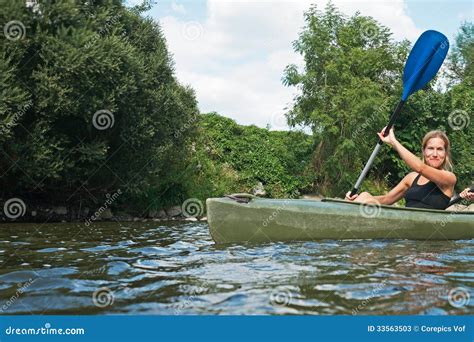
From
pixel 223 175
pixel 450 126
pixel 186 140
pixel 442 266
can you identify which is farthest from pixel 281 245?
pixel 450 126

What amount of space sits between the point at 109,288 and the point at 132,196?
10.2 meters

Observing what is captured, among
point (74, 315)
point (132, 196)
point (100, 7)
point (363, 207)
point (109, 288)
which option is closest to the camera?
point (74, 315)

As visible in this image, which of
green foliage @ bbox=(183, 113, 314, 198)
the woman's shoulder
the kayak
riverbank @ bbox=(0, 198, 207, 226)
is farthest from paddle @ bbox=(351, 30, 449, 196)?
green foliage @ bbox=(183, 113, 314, 198)

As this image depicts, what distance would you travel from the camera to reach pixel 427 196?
611 cm

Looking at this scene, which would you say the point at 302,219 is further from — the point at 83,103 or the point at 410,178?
the point at 83,103

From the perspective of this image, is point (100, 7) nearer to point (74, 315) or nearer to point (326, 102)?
point (326, 102)

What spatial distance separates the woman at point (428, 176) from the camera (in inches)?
222

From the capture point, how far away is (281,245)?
5.38 metres

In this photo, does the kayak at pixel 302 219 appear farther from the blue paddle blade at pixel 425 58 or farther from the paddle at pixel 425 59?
the blue paddle blade at pixel 425 58

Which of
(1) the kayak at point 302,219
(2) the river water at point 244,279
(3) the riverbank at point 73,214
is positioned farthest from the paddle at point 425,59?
(3) the riverbank at point 73,214

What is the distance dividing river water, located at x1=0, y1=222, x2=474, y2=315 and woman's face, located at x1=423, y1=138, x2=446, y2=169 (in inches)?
37.5

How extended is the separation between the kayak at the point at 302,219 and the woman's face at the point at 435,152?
0.57m

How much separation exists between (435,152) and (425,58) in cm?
199

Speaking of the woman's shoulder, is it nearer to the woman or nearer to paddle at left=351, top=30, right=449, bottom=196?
the woman
